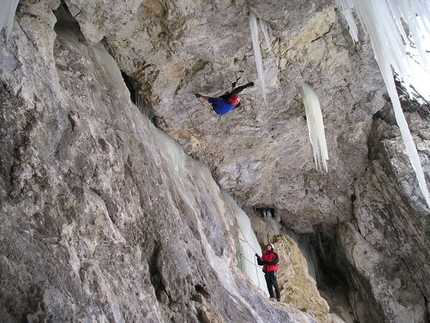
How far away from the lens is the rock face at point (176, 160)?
11.8ft

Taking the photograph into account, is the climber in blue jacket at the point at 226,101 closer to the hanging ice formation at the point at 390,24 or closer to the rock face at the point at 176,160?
the rock face at the point at 176,160

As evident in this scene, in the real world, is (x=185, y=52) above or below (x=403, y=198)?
above

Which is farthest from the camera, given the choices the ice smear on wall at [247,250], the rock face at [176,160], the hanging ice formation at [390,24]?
the ice smear on wall at [247,250]

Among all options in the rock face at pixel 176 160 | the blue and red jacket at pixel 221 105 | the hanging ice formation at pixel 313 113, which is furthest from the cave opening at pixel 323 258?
the blue and red jacket at pixel 221 105

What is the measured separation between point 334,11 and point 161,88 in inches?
126

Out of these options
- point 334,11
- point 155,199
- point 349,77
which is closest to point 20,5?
point 155,199

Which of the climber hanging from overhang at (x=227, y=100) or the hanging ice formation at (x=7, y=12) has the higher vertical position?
the climber hanging from overhang at (x=227, y=100)

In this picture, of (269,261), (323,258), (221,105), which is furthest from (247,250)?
(323,258)

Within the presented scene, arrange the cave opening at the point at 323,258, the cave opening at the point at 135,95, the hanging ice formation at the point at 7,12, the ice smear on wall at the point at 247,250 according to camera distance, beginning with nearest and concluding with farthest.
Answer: the hanging ice formation at the point at 7,12
the cave opening at the point at 135,95
the ice smear on wall at the point at 247,250
the cave opening at the point at 323,258

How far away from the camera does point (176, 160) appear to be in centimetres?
777

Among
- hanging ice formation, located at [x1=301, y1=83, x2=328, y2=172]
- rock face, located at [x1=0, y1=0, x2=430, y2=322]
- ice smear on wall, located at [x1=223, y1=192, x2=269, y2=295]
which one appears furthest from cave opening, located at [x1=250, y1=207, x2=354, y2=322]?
hanging ice formation, located at [x1=301, y1=83, x2=328, y2=172]

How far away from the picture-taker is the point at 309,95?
788 centimetres

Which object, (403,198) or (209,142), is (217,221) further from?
(403,198)

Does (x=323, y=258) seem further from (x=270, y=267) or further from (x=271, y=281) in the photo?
(x=270, y=267)
